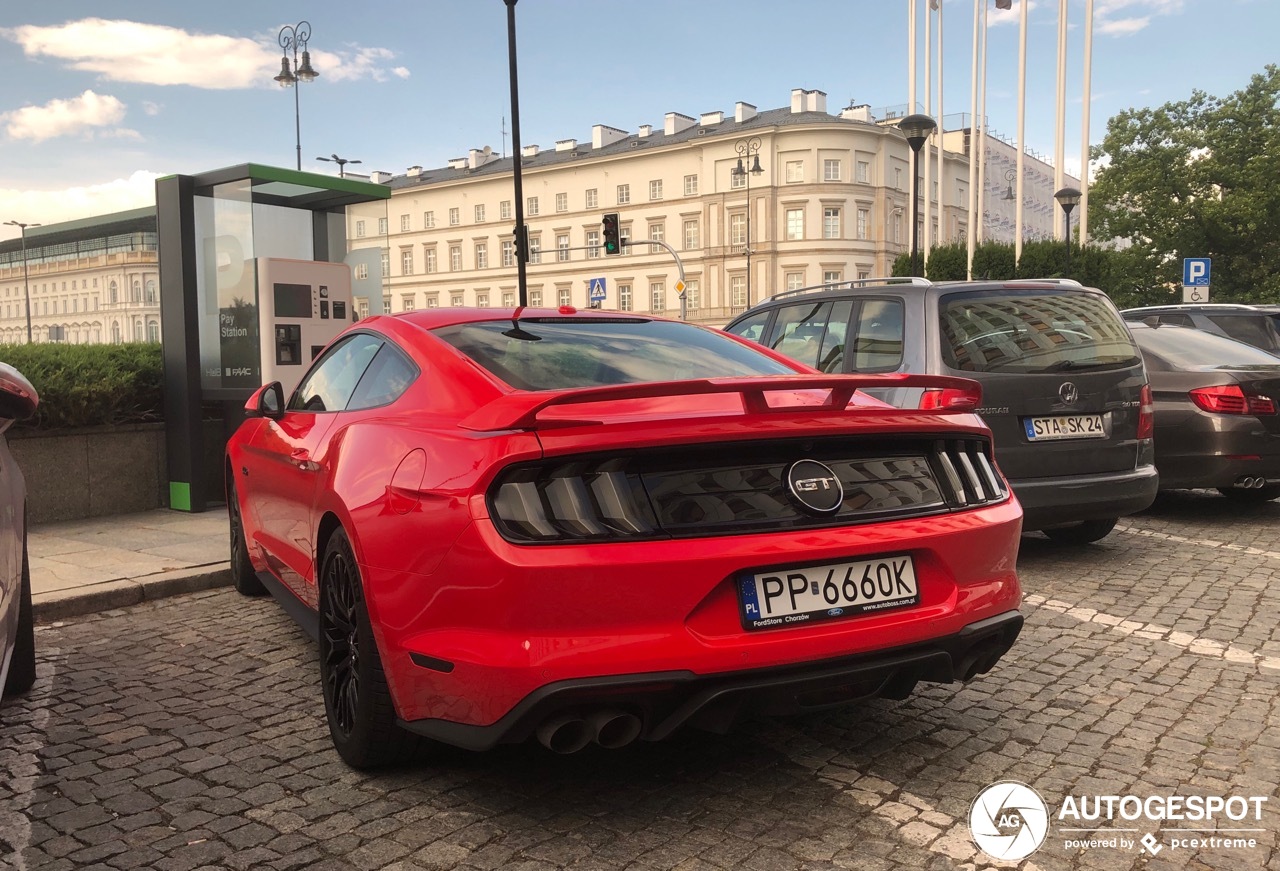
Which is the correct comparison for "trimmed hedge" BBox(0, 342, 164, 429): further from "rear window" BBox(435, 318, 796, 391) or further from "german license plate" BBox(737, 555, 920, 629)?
"german license plate" BBox(737, 555, 920, 629)

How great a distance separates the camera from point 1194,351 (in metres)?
8.88

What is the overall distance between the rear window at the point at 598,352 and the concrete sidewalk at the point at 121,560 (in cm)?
338

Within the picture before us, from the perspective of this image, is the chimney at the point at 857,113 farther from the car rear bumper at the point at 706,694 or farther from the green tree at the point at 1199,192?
the car rear bumper at the point at 706,694

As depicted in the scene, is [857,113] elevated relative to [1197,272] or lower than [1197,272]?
elevated

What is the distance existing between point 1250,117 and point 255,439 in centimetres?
5790

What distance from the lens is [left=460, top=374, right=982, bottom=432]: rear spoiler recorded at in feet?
9.54

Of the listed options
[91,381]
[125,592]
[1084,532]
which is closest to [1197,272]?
[1084,532]

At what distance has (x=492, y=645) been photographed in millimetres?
2850

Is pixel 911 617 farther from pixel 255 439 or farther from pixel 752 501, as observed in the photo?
pixel 255 439

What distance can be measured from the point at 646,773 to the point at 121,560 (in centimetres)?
492

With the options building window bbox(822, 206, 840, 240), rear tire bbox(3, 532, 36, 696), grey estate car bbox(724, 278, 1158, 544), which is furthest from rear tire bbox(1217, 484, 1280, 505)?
building window bbox(822, 206, 840, 240)

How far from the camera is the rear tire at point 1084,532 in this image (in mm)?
7479

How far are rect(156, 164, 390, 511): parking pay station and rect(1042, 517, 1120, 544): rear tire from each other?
20.7 feet

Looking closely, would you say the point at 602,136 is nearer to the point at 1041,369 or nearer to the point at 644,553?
the point at 1041,369
